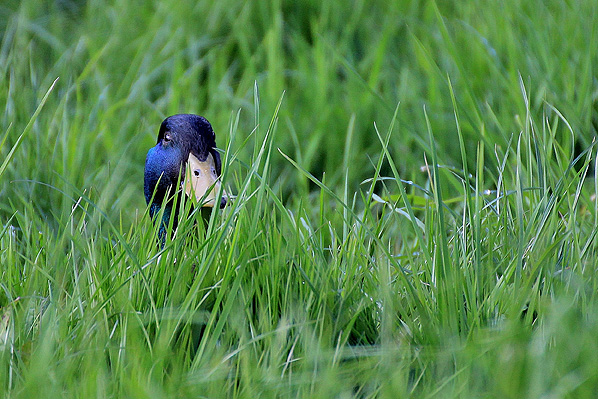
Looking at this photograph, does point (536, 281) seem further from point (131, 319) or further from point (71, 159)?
point (71, 159)

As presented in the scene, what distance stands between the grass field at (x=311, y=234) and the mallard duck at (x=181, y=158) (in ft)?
0.25

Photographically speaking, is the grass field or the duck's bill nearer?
the grass field

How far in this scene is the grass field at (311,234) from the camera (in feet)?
3.34

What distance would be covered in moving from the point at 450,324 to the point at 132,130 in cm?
151

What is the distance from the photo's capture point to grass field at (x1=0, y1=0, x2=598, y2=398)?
1018 mm

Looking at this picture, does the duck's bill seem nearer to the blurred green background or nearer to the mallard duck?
the mallard duck

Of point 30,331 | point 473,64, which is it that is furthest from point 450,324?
point 473,64

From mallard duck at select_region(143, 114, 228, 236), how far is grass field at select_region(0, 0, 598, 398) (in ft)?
0.25

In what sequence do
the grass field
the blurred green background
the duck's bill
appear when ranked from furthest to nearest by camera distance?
the blurred green background → the duck's bill → the grass field

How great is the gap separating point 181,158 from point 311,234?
15.6 inches

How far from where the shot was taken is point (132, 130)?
2316mm

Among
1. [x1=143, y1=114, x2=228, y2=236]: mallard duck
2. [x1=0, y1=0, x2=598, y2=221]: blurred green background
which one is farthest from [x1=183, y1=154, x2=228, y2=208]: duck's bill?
[x1=0, y1=0, x2=598, y2=221]: blurred green background

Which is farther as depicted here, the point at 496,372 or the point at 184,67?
the point at 184,67

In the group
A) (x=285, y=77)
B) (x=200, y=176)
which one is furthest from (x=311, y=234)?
(x=285, y=77)
